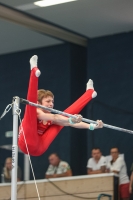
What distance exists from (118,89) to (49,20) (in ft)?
6.22

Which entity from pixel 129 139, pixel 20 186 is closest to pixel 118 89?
pixel 129 139

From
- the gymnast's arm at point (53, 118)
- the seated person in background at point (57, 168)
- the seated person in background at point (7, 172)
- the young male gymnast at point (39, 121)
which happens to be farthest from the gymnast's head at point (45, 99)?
the seated person in background at point (7, 172)

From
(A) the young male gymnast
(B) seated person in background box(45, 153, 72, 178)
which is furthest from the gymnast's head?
(B) seated person in background box(45, 153, 72, 178)

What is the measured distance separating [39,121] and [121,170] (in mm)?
3405

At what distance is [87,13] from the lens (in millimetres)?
10039

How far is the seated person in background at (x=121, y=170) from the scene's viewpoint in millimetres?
8781

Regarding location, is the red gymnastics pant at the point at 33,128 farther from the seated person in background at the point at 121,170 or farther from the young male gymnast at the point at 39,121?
the seated person in background at the point at 121,170

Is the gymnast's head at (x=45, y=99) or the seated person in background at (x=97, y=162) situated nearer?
the gymnast's head at (x=45, y=99)

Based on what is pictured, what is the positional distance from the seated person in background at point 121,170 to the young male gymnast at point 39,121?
119 inches

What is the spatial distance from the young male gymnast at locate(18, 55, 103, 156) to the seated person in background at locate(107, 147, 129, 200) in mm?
3026

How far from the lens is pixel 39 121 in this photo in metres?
5.91

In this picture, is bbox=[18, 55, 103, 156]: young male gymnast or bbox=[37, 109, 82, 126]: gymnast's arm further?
bbox=[37, 109, 82, 126]: gymnast's arm

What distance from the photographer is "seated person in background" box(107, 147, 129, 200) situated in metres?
8.78

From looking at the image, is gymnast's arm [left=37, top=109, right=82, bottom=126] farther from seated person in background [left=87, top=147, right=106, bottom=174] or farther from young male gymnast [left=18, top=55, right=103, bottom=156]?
seated person in background [left=87, top=147, right=106, bottom=174]
